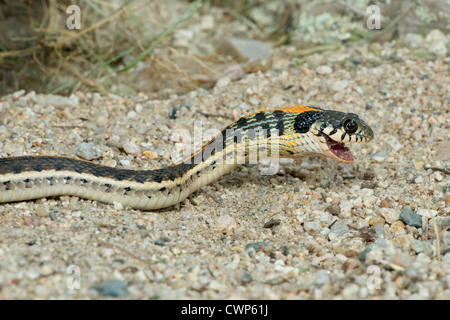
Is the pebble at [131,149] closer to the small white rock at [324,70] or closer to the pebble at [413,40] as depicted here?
the small white rock at [324,70]

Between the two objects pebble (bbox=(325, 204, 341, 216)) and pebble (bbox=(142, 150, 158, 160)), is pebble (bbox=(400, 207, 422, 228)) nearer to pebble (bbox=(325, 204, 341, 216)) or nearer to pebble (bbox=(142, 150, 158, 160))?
pebble (bbox=(325, 204, 341, 216))

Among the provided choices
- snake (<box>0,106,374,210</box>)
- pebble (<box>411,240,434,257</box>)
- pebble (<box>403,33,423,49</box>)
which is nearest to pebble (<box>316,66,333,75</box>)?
pebble (<box>403,33,423,49</box>)

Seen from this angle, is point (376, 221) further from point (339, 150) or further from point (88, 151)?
point (88, 151)

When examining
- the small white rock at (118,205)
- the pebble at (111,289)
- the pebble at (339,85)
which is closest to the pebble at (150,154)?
the small white rock at (118,205)

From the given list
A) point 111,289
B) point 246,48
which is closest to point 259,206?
point 111,289

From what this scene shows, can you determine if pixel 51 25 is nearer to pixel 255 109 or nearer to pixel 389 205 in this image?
pixel 255 109
